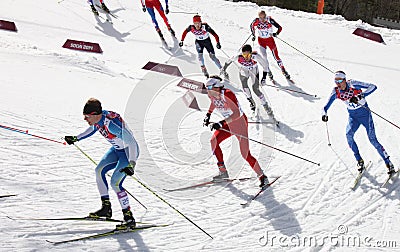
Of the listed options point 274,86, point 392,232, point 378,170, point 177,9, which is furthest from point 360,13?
point 392,232

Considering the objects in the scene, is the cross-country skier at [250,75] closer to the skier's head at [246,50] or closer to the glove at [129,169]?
the skier's head at [246,50]

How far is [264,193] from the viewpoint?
20.9 feet

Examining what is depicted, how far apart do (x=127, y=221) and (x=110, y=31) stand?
365 inches

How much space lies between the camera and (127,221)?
5.21 metres

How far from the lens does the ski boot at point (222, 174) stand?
21.9 feet

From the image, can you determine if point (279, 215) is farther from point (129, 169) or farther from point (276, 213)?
point (129, 169)

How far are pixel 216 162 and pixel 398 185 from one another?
2.74 metres

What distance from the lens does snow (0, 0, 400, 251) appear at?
539 centimetres

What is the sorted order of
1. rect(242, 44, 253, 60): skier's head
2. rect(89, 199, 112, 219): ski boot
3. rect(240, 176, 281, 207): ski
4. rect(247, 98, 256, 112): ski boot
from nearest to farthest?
rect(89, 199, 112, 219): ski boot < rect(240, 176, 281, 207): ski < rect(242, 44, 253, 60): skier's head < rect(247, 98, 256, 112): ski boot

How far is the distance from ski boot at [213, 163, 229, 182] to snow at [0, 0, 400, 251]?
174 mm

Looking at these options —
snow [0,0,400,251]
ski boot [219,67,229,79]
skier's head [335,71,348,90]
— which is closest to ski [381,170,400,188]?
snow [0,0,400,251]

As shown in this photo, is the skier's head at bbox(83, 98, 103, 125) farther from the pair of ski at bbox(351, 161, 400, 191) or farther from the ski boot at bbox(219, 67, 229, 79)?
the ski boot at bbox(219, 67, 229, 79)

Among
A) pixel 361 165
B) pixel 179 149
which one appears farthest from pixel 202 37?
pixel 361 165

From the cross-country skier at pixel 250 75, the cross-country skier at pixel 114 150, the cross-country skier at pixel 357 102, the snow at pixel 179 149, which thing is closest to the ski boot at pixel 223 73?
the snow at pixel 179 149
